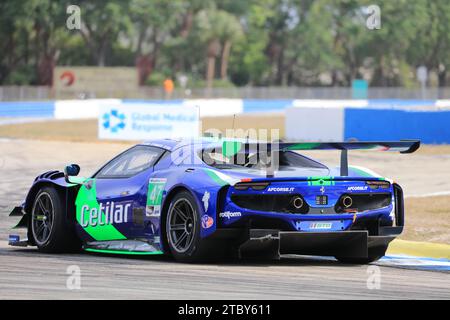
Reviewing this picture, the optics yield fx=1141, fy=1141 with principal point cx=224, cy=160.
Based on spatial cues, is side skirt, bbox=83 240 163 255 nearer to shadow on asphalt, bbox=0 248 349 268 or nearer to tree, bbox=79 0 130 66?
shadow on asphalt, bbox=0 248 349 268

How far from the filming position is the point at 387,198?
32.9 feet

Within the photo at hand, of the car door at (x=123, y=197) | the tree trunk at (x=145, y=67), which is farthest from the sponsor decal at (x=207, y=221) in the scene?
the tree trunk at (x=145, y=67)

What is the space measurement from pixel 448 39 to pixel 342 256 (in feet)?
290

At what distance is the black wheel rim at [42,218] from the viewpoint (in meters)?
11.0

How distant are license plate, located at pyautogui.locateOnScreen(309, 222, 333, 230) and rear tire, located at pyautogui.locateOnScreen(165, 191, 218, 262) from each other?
2.83ft

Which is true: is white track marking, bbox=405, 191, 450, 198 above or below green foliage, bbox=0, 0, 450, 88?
below

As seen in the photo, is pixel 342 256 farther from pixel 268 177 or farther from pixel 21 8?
pixel 21 8

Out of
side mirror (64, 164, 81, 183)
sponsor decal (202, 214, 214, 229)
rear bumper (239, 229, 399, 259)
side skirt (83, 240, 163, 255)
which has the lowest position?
side skirt (83, 240, 163, 255)

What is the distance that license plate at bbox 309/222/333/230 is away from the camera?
379 inches

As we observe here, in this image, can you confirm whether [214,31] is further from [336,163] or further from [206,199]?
[206,199]

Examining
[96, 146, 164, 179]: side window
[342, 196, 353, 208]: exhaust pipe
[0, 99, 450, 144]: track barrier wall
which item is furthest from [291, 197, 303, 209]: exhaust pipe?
[0, 99, 450, 144]: track barrier wall

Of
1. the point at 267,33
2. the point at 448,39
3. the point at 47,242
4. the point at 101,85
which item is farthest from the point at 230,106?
the point at 47,242

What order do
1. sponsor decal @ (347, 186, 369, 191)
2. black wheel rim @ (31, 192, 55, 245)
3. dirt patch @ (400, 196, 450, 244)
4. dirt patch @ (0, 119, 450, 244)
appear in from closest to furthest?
sponsor decal @ (347, 186, 369, 191), black wheel rim @ (31, 192, 55, 245), dirt patch @ (400, 196, 450, 244), dirt patch @ (0, 119, 450, 244)

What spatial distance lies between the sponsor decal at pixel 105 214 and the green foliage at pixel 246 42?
66.5m
